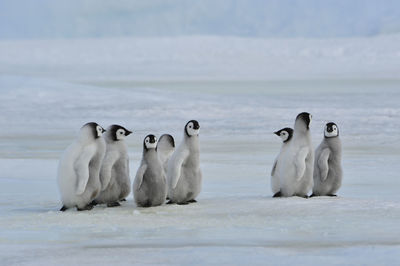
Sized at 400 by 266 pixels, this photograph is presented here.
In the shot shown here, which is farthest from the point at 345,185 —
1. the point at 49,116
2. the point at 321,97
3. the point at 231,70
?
the point at 231,70

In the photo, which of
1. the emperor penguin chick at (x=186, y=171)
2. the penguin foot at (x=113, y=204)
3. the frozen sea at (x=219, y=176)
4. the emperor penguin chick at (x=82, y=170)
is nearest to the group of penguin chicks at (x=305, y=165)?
the frozen sea at (x=219, y=176)

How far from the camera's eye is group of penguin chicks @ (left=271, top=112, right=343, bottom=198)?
512cm

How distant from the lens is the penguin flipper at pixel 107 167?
16.3 ft

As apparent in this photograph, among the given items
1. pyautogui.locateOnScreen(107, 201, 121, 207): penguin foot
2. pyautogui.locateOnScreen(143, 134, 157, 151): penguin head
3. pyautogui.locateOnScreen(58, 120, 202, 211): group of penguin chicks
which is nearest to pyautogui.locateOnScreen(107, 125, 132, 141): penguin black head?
pyautogui.locateOnScreen(58, 120, 202, 211): group of penguin chicks

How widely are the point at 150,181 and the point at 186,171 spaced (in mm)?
316

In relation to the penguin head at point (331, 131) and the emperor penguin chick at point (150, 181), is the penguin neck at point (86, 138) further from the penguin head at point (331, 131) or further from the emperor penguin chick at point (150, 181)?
the penguin head at point (331, 131)

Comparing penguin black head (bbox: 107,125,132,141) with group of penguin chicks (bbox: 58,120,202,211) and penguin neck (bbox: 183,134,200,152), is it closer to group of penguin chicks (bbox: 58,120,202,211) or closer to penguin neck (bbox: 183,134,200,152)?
group of penguin chicks (bbox: 58,120,202,211)

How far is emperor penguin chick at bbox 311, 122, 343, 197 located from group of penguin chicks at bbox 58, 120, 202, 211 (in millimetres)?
782

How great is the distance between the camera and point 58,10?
126 ft

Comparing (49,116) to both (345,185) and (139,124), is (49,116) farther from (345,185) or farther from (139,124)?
(345,185)

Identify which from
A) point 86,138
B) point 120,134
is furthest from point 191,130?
point 86,138

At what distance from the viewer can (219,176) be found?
6.48 meters

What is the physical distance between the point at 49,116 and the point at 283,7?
27.1 meters

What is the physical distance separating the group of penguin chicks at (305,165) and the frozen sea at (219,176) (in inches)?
6.0
